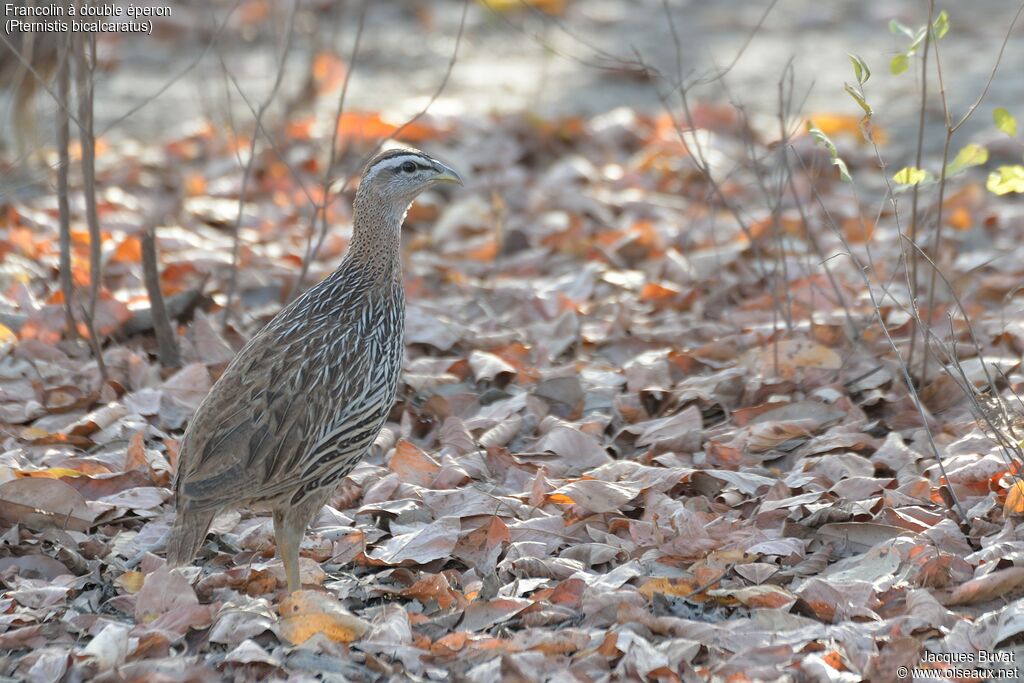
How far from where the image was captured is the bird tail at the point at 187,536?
4.20m

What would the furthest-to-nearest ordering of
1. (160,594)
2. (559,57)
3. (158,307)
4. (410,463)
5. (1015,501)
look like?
(559,57)
(158,307)
(410,463)
(1015,501)
(160,594)

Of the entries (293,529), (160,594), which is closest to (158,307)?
(293,529)

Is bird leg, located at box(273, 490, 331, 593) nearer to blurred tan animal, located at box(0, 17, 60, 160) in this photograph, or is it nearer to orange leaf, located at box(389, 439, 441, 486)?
→ orange leaf, located at box(389, 439, 441, 486)

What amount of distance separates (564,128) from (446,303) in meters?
Result: 3.51

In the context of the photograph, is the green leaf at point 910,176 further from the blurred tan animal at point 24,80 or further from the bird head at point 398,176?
the blurred tan animal at point 24,80

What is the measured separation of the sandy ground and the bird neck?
539cm

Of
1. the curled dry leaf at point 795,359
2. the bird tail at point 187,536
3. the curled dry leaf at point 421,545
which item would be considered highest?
the curled dry leaf at point 795,359

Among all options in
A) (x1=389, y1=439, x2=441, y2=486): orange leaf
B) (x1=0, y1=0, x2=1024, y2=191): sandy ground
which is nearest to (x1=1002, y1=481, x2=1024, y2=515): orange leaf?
(x1=389, y1=439, x2=441, y2=486): orange leaf

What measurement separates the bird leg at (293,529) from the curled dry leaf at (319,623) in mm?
239

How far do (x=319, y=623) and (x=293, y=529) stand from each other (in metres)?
0.50

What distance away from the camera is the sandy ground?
10875mm

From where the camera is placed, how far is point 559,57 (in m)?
12.2

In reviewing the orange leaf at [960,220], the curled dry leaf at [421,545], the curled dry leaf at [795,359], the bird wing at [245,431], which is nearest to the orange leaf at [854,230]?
the orange leaf at [960,220]

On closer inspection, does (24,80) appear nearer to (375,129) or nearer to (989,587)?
(375,129)
